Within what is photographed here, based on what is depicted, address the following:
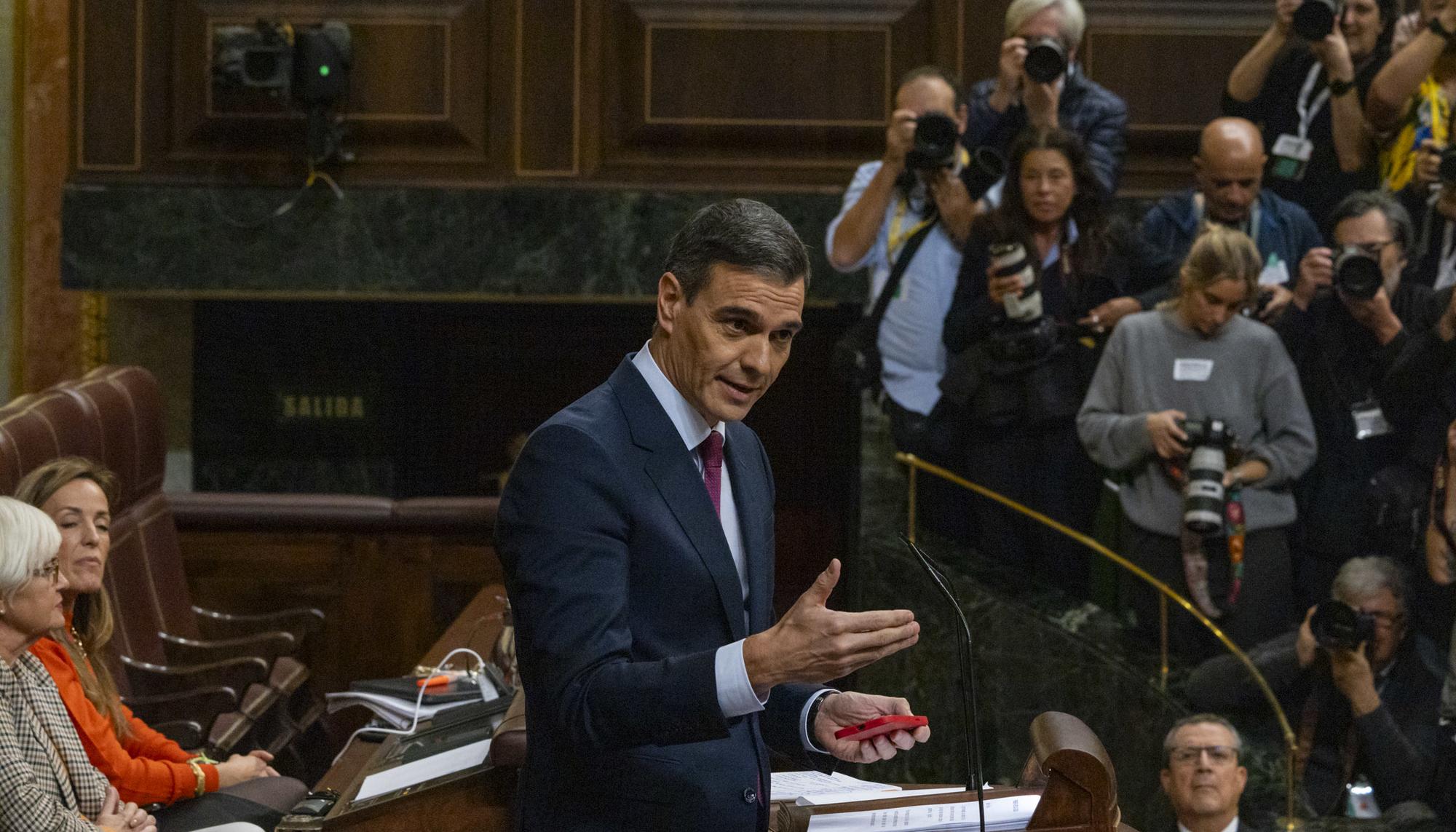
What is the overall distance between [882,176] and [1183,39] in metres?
2.07

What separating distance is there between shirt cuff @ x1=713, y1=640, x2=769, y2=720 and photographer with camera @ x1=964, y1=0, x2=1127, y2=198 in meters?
3.17

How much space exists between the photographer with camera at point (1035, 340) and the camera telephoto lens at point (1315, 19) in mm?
703

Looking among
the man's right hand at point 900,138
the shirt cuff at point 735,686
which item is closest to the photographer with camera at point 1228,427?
the man's right hand at point 900,138

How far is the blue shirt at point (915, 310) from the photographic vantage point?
15.0 feet

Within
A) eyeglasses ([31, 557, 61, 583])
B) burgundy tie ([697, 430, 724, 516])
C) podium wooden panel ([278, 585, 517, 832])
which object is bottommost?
podium wooden panel ([278, 585, 517, 832])

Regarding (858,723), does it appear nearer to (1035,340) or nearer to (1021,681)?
(1035,340)

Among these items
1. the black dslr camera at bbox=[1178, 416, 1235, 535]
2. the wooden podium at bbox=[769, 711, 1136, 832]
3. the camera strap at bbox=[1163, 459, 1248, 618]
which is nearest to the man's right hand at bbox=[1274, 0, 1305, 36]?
the black dslr camera at bbox=[1178, 416, 1235, 535]

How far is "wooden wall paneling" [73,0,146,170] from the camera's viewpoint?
6.01m

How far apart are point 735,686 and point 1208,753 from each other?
245 cm

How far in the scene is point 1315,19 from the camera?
14.5 ft

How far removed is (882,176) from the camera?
4484 millimetres

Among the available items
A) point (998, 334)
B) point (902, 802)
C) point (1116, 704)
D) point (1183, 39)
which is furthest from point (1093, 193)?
point (902, 802)

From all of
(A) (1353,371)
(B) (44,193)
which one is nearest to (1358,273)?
(A) (1353,371)

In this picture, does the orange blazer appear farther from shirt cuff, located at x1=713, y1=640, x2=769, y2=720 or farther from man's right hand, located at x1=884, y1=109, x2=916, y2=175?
man's right hand, located at x1=884, y1=109, x2=916, y2=175
